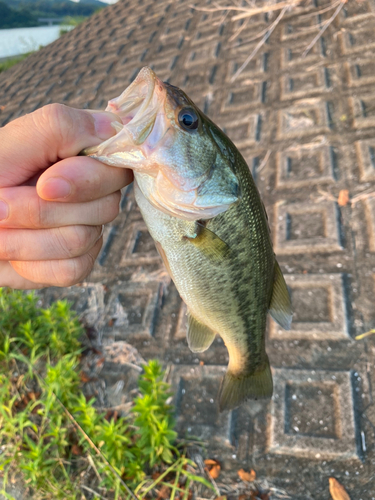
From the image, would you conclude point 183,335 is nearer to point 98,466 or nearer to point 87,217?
point 98,466

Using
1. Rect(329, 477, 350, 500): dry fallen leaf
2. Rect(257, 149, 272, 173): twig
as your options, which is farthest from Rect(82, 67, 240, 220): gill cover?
Rect(257, 149, 272, 173): twig

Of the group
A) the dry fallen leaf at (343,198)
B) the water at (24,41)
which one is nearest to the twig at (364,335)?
the dry fallen leaf at (343,198)

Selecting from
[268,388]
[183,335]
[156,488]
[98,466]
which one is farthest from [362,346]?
[98,466]

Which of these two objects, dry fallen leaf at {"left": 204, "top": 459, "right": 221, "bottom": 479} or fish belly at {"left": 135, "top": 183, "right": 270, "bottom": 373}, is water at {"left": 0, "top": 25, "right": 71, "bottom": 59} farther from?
dry fallen leaf at {"left": 204, "top": 459, "right": 221, "bottom": 479}

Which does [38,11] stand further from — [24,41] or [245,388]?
[245,388]

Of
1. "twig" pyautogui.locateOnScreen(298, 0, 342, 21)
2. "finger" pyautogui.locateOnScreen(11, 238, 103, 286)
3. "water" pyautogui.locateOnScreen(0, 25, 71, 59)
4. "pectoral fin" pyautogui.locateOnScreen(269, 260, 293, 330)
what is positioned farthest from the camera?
"water" pyautogui.locateOnScreen(0, 25, 71, 59)

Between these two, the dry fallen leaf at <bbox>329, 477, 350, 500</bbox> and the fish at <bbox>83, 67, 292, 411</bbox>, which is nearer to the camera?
the fish at <bbox>83, 67, 292, 411</bbox>
